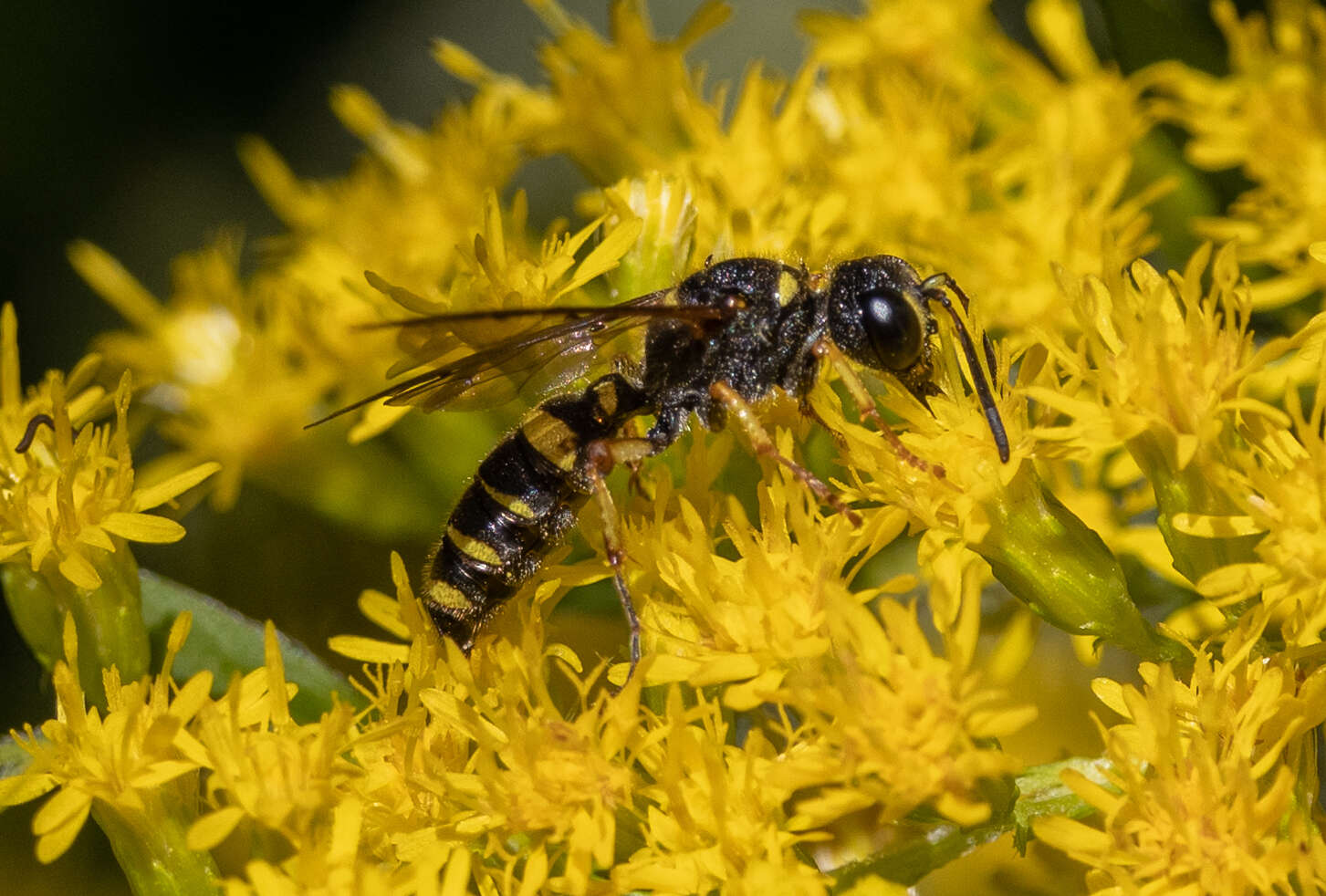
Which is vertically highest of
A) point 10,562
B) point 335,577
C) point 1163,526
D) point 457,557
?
point 10,562

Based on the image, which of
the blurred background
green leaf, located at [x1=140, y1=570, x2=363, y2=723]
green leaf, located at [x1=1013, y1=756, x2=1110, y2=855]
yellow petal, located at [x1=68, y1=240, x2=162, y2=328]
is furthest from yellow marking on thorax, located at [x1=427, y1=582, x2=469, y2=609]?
yellow petal, located at [x1=68, y1=240, x2=162, y2=328]

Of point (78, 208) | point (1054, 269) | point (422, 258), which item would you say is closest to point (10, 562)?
point (422, 258)

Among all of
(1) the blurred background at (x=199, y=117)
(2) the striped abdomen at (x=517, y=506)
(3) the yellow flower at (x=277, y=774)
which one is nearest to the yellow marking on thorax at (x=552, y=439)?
(2) the striped abdomen at (x=517, y=506)

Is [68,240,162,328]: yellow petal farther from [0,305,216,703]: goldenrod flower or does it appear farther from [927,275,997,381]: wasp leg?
[927,275,997,381]: wasp leg

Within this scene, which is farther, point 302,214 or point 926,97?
point 302,214

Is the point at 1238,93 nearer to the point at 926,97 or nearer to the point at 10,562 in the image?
the point at 926,97

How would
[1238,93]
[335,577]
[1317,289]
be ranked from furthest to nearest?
[335,577], [1238,93], [1317,289]

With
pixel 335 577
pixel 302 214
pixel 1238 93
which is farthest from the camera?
pixel 302 214
